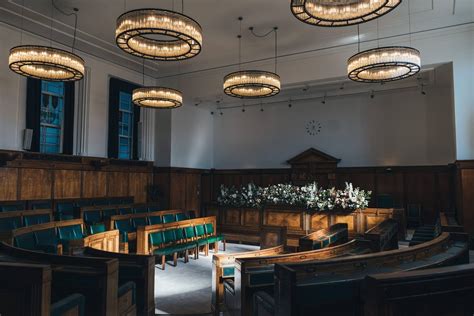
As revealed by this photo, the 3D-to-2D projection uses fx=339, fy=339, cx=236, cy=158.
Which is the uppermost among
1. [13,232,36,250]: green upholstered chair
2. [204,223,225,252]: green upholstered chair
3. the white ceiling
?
the white ceiling

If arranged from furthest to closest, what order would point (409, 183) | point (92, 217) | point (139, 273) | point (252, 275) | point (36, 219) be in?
1. point (409, 183)
2. point (92, 217)
3. point (36, 219)
4. point (139, 273)
5. point (252, 275)

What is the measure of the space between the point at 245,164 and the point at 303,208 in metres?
6.46

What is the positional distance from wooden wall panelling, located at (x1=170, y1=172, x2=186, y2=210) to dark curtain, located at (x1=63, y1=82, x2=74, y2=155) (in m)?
3.56

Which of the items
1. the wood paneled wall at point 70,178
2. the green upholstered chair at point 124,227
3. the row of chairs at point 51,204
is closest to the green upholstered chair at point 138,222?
the green upholstered chair at point 124,227

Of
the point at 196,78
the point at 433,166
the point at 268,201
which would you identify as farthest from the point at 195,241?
the point at 433,166

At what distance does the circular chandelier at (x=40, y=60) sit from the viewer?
18.4 ft

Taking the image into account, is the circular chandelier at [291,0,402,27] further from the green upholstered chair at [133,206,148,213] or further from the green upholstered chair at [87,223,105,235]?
the green upholstered chair at [133,206,148,213]

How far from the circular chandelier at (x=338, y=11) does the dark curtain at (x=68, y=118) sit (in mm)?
7582

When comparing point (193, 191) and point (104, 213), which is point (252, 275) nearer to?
point (104, 213)

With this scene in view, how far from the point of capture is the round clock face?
1260 centimetres

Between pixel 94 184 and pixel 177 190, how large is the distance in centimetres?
307

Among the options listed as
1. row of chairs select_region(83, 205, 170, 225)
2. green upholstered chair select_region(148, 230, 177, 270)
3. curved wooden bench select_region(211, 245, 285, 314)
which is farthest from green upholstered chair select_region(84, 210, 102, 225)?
curved wooden bench select_region(211, 245, 285, 314)

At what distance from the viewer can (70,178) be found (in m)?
9.36

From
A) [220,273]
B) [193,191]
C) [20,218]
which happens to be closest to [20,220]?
[20,218]
